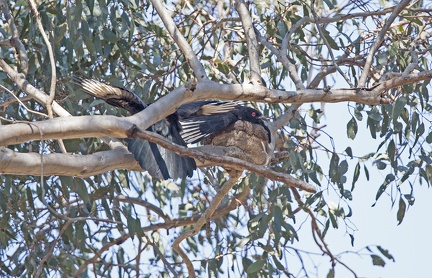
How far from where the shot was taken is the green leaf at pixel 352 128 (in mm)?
4066

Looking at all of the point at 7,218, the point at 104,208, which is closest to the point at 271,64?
the point at 104,208

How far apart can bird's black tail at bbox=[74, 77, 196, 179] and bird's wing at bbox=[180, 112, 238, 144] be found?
0.35m

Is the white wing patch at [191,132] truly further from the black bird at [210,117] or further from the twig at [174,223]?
the twig at [174,223]

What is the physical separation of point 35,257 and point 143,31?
1.46m

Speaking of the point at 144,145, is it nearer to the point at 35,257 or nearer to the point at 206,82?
the point at 206,82

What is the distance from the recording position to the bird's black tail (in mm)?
3080

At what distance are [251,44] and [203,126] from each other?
494mm

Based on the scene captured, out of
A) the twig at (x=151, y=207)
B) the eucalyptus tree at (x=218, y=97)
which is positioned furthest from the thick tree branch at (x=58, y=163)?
A: the twig at (x=151, y=207)

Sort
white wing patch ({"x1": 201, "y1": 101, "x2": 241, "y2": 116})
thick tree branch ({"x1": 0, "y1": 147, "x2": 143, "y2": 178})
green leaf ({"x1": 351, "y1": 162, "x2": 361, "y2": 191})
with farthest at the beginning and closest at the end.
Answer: green leaf ({"x1": 351, "y1": 162, "x2": 361, "y2": 191}), white wing patch ({"x1": 201, "y1": 101, "x2": 241, "y2": 116}), thick tree branch ({"x1": 0, "y1": 147, "x2": 143, "y2": 178})

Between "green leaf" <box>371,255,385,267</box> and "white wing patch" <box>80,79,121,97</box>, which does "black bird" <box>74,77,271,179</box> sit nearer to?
"white wing patch" <box>80,79,121,97</box>

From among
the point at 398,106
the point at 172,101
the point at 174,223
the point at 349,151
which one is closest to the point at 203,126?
the point at 349,151

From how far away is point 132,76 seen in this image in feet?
14.7

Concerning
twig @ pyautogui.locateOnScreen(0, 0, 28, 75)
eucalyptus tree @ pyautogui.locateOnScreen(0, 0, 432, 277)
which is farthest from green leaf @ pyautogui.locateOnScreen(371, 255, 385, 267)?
twig @ pyautogui.locateOnScreen(0, 0, 28, 75)

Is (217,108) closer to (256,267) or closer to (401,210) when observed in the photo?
(256,267)
